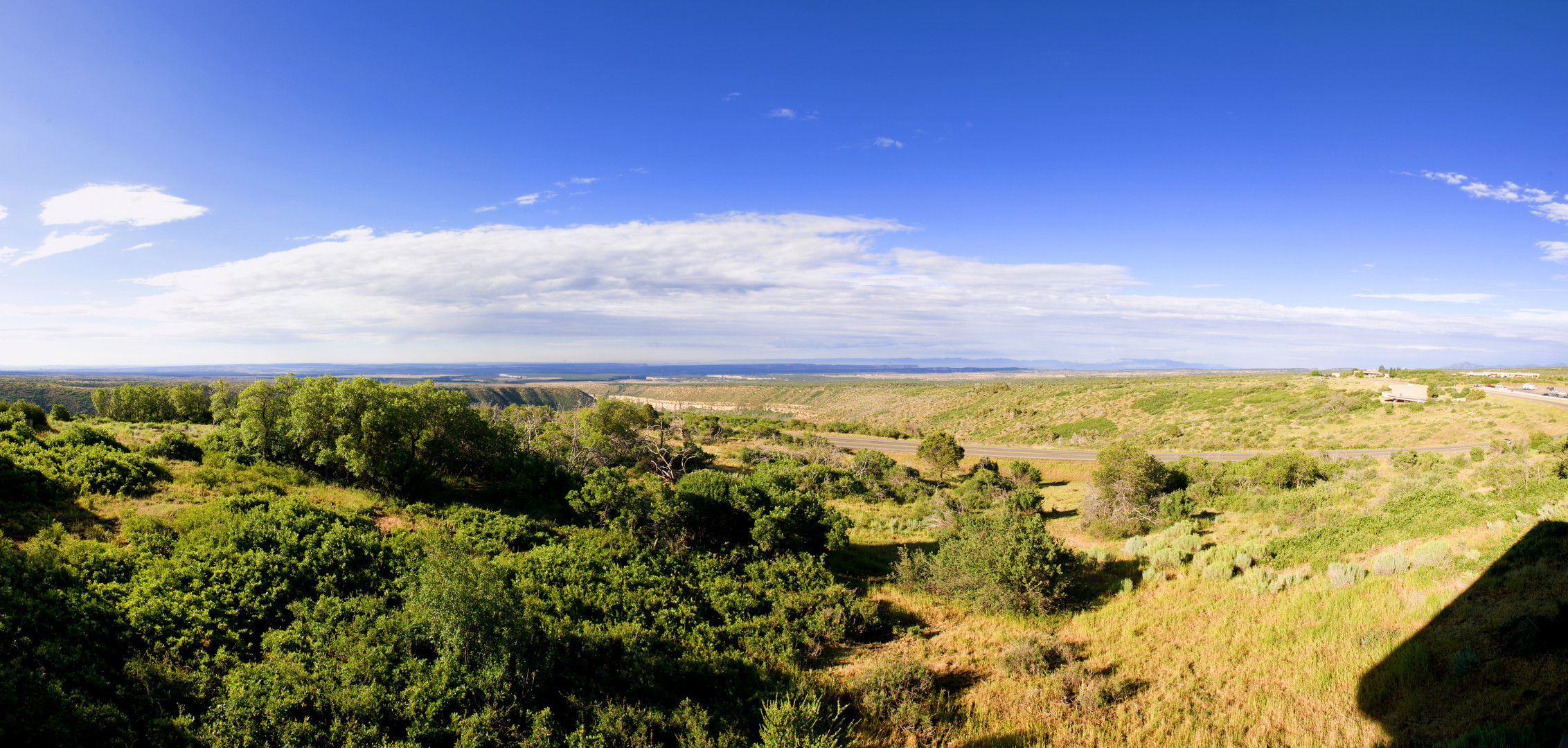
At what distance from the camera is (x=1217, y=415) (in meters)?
53.3

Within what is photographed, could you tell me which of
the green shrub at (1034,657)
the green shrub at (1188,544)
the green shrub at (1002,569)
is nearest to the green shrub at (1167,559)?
the green shrub at (1188,544)

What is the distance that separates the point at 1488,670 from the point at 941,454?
31.3 metres

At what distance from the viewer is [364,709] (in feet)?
24.3

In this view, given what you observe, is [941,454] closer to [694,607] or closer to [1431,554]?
[1431,554]

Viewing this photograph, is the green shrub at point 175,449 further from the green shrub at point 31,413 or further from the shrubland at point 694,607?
the green shrub at point 31,413

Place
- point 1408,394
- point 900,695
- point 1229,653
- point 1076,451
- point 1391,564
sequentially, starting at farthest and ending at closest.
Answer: point 1076,451, point 1408,394, point 1391,564, point 1229,653, point 900,695

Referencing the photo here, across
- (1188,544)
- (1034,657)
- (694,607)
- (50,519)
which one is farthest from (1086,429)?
(50,519)

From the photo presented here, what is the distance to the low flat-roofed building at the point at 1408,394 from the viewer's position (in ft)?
146

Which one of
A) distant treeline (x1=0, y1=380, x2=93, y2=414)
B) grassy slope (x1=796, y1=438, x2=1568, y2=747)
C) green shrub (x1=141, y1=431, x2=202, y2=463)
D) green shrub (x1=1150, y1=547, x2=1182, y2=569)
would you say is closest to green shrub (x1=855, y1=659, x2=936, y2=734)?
grassy slope (x1=796, y1=438, x2=1568, y2=747)

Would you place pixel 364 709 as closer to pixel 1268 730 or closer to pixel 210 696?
pixel 210 696

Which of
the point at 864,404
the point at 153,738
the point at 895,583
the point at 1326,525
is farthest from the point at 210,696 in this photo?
the point at 864,404

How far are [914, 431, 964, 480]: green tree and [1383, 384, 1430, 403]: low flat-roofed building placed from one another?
37616 mm

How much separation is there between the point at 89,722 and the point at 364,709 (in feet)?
9.05

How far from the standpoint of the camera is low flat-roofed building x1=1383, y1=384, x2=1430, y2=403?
1751 inches
